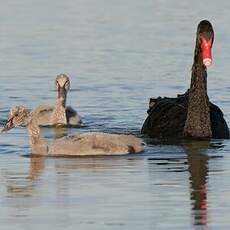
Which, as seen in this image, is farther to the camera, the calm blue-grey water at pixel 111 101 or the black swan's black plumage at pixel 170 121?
the black swan's black plumage at pixel 170 121

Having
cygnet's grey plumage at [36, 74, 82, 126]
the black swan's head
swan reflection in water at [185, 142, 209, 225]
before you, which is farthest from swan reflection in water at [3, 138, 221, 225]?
cygnet's grey plumage at [36, 74, 82, 126]

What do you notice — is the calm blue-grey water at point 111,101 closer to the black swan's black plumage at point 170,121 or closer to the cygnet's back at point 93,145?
the cygnet's back at point 93,145

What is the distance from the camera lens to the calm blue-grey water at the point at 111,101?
368 inches

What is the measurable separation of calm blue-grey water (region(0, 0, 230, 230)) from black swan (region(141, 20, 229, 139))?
265 millimetres

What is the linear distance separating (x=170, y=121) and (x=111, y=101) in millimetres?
2125

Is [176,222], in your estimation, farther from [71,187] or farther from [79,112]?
[79,112]

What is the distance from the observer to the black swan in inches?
535

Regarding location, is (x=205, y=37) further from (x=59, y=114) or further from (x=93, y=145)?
(x=59, y=114)

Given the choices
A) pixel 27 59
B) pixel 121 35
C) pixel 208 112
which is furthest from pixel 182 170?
pixel 121 35

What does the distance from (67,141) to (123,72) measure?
616 cm

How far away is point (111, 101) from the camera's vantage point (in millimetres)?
16016

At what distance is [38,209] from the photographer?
938cm

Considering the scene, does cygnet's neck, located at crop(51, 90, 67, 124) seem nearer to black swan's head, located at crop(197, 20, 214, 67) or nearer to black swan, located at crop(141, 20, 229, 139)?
black swan, located at crop(141, 20, 229, 139)

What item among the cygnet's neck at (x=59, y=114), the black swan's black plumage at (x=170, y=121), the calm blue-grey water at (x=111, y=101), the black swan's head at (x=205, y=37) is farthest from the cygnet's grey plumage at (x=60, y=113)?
the black swan's head at (x=205, y=37)
